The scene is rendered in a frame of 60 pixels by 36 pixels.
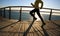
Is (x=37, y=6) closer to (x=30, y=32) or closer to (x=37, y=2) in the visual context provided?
(x=37, y=2)

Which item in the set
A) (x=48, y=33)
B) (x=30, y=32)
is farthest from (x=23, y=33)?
(x=48, y=33)

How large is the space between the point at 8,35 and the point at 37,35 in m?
1.34

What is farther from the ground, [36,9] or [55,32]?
[36,9]

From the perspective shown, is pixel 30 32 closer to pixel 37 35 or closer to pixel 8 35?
pixel 37 35

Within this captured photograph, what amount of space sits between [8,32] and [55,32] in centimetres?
235

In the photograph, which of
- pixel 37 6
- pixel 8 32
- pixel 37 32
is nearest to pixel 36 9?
pixel 37 6

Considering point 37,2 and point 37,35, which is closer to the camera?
point 37,35

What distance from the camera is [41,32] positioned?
1021 centimetres

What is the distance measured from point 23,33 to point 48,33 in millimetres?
1221

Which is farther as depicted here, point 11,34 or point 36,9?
point 36,9

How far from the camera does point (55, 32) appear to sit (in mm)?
10406

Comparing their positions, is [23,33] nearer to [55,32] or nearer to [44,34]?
[44,34]

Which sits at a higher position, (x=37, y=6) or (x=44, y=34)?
(x=37, y=6)

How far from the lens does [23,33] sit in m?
9.82
